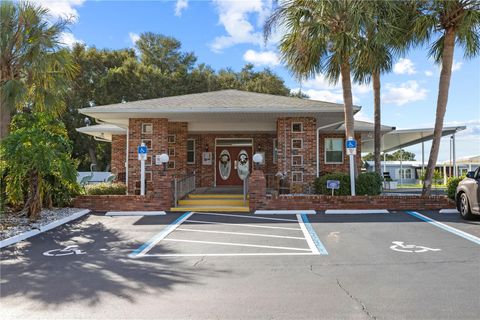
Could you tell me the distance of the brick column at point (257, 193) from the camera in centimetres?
1268

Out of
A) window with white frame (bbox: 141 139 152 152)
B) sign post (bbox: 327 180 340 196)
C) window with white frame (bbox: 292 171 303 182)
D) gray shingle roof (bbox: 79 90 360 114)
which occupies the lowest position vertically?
sign post (bbox: 327 180 340 196)

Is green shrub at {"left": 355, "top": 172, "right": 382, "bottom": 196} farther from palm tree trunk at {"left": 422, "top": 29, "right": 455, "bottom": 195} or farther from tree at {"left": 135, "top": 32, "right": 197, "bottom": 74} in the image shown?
tree at {"left": 135, "top": 32, "right": 197, "bottom": 74}

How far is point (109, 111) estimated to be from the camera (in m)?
13.8

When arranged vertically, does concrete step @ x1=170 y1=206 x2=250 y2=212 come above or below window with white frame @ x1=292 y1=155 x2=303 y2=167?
below

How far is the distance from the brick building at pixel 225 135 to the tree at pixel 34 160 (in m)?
2.51

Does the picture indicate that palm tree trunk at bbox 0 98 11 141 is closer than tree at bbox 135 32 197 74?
Yes

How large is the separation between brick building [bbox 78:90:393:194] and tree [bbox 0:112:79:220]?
251 centimetres

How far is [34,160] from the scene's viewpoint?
1003 centimetres

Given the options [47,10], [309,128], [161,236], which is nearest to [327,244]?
[161,236]

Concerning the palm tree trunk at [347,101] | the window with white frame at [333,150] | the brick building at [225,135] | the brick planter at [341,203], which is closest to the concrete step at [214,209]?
the brick planter at [341,203]

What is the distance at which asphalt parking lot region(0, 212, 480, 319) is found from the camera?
453 centimetres

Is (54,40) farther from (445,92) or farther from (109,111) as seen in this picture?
(445,92)

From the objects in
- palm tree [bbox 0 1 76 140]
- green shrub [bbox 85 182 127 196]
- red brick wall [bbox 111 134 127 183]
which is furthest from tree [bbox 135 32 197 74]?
palm tree [bbox 0 1 76 140]

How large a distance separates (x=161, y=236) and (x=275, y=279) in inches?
159
